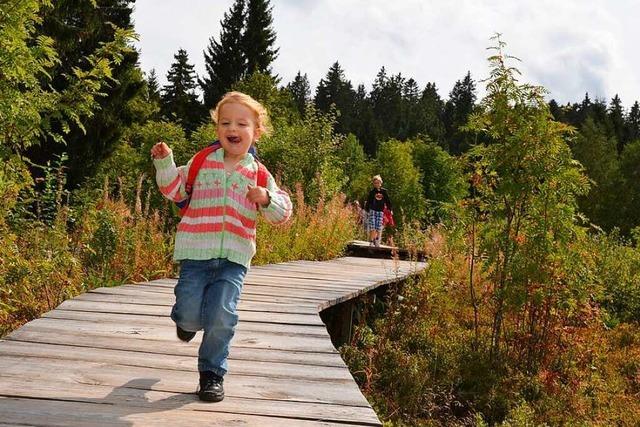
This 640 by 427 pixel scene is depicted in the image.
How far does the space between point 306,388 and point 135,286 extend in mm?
2968

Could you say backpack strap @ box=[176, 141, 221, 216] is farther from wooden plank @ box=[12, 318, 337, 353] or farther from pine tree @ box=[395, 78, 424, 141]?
pine tree @ box=[395, 78, 424, 141]

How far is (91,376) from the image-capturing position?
2.84 metres

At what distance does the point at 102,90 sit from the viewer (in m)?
16.5

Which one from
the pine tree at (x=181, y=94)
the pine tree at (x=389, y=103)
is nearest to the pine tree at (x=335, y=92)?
the pine tree at (x=389, y=103)

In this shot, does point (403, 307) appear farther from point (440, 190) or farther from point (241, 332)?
point (440, 190)

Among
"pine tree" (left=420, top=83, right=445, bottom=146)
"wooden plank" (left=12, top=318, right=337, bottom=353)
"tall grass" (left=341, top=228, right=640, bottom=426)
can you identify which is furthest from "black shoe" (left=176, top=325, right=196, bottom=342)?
"pine tree" (left=420, top=83, right=445, bottom=146)

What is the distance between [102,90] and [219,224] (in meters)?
14.8

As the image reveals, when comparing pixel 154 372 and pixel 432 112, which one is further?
pixel 432 112

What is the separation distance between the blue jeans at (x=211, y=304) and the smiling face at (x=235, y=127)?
1.82ft

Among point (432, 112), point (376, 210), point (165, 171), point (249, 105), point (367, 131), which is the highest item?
point (432, 112)

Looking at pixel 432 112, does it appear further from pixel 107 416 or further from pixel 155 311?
pixel 107 416

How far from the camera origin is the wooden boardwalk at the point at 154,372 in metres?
2.46

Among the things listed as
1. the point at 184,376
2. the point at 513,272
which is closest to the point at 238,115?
the point at 184,376

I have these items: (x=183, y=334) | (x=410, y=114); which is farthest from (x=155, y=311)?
(x=410, y=114)
